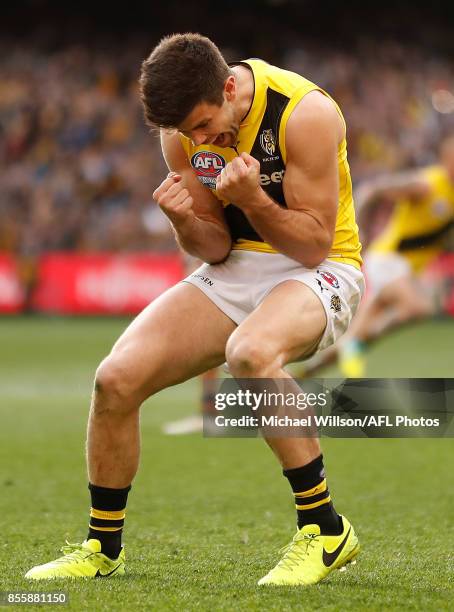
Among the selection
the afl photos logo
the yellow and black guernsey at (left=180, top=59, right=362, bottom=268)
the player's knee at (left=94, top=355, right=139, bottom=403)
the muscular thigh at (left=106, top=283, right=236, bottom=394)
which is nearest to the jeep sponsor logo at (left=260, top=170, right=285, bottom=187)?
the yellow and black guernsey at (left=180, top=59, right=362, bottom=268)

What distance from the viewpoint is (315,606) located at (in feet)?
11.7

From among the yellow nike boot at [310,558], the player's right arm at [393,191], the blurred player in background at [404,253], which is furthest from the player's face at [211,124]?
the blurred player in background at [404,253]

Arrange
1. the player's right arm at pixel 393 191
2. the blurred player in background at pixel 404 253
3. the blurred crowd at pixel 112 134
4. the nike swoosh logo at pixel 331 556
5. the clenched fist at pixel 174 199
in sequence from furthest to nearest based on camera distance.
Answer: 1. the blurred crowd at pixel 112 134
2. the blurred player in background at pixel 404 253
3. the player's right arm at pixel 393 191
4. the clenched fist at pixel 174 199
5. the nike swoosh logo at pixel 331 556

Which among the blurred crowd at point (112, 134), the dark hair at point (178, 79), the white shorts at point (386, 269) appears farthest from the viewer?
the blurred crowd at point (112, 134)

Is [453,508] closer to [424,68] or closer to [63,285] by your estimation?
[63,285]

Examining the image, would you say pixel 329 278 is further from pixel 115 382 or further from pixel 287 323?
pixel 115 382

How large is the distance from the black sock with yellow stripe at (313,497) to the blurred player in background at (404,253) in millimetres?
5686

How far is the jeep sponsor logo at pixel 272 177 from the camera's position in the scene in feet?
13.4

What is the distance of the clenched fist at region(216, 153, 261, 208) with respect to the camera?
377cm

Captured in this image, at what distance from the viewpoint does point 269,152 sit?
13.2 ft

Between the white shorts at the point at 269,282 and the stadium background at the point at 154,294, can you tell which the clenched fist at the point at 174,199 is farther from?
the stadium background at the point at 154,294

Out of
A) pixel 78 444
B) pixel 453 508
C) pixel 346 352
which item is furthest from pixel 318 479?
pixel 346 352

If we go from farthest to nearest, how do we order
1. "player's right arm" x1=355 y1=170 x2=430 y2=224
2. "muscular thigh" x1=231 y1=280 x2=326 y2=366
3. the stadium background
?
Answer: "player's right arm" x1=355 y1=170 x2=430 y2=224, the stadium background, "muscular thigh" x1=231 y1=280 x2=326 y2=366

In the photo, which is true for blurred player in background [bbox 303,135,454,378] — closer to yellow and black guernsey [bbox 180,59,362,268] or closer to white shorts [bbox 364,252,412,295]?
white shorts [bbox 364,252,412,295]
